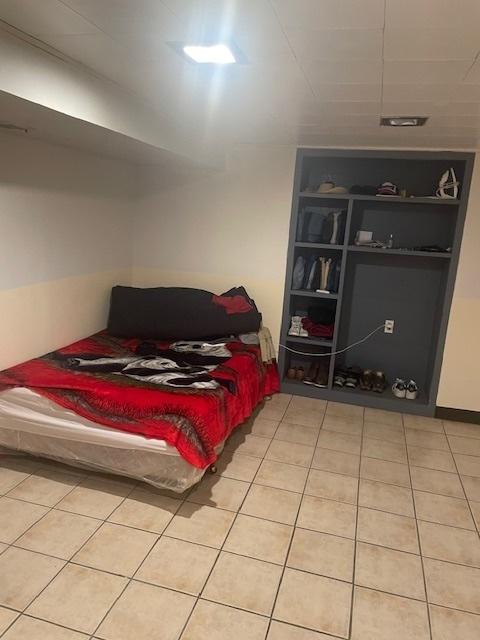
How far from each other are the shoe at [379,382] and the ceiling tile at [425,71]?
261 cm

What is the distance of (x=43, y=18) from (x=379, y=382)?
11.4ft

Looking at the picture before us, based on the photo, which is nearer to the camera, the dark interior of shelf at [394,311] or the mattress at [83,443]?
the mattress at [83,443]

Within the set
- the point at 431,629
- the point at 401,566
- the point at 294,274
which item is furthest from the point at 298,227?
the point at 431,629

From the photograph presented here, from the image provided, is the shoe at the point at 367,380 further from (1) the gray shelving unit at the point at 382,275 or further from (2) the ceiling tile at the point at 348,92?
(2) the ceiling tile at the point at 348,92

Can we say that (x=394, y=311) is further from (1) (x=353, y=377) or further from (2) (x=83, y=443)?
(2) (x=83, y=443)

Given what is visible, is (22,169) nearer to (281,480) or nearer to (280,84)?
(280,84)

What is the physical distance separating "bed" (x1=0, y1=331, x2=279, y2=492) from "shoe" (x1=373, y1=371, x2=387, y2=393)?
1.54m

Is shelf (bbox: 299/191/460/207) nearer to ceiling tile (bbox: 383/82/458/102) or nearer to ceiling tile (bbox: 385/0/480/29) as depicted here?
ceiling tile (bbox: 383/82/458/102)

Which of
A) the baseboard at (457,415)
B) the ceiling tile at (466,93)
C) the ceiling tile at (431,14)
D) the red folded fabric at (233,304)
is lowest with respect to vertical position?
the baseboard at (457,415)

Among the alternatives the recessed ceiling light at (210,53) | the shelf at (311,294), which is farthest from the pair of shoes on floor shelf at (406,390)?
the recessed ceiling light at (210,53)

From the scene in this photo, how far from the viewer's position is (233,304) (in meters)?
4.03

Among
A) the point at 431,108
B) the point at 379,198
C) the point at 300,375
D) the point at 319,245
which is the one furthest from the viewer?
the point at 300,375

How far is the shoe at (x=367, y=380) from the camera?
4148 mm

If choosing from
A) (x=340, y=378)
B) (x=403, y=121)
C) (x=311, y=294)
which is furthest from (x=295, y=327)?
(x=403, y=121)
